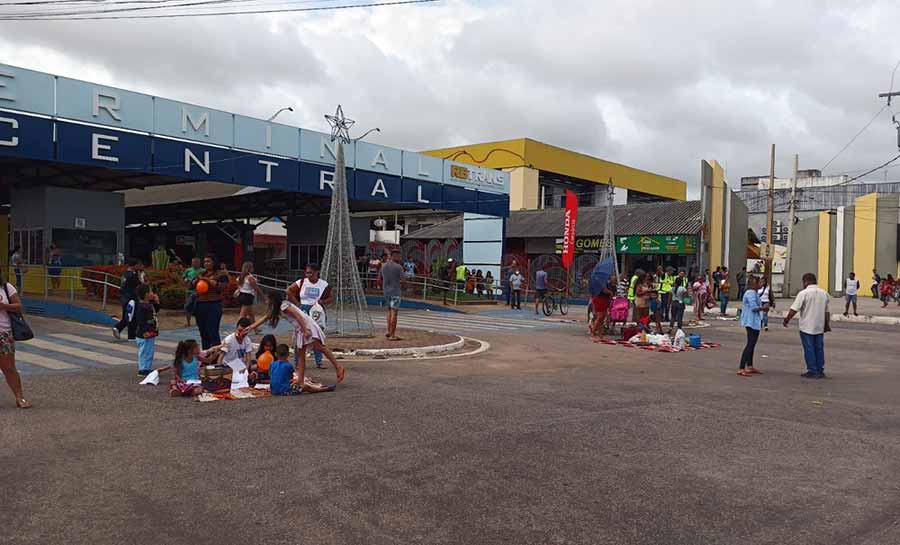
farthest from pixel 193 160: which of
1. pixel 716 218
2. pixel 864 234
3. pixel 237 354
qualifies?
pixel 864 234

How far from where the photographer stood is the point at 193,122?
75.0ft

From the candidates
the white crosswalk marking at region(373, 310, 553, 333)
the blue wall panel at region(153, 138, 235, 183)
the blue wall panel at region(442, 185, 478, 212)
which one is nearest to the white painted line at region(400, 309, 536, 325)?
the white crosswalk marking at region(373, 310, 553, 333)

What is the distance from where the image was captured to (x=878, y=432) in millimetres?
7391

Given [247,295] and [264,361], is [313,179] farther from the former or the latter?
[264,361]

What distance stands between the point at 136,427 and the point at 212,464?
5.55 feet

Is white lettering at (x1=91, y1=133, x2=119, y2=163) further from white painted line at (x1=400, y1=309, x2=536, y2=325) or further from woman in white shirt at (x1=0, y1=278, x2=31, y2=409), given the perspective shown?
woman in white shirt at (x1=0, y1=278, x2=31, y2=409)

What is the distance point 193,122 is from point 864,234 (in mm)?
41869

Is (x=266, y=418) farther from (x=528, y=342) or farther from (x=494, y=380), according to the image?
(x=528, y=342)

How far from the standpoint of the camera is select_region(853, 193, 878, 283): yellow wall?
45906mm

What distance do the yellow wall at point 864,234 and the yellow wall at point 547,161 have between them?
64.7 ft

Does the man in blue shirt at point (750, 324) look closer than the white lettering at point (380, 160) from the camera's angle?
Yes

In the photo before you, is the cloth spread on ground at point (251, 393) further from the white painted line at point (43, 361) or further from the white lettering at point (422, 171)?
the white lettering at point (422, 171)

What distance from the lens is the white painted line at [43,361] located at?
10969mm

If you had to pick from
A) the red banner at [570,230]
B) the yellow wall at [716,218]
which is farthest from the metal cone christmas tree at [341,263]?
the yellow wall at [716,218]
